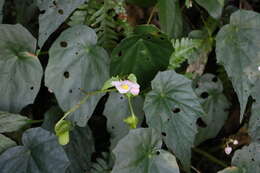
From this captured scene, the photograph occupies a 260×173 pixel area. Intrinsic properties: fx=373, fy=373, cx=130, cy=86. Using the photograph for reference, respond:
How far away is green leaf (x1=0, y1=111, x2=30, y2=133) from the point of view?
53.9 inches

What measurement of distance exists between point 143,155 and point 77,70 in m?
0.39

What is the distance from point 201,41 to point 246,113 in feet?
1.47

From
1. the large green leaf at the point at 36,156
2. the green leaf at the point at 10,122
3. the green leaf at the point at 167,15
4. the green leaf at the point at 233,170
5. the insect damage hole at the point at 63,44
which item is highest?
the green leaf at the point at 167,15

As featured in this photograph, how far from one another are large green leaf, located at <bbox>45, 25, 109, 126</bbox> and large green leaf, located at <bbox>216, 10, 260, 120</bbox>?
0.48 meters

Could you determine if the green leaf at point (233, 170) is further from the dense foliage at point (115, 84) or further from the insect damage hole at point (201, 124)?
the insect damage hole at point (201, 124)

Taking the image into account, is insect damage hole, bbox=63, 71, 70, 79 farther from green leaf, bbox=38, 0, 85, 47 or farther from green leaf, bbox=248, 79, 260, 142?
green leaf, bbox=248, 79, 260, 142

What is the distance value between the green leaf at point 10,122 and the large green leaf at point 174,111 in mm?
485

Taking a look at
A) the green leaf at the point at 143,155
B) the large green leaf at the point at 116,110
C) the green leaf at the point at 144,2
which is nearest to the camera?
the green leaf at the point at 143,155

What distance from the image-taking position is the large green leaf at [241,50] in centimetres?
144

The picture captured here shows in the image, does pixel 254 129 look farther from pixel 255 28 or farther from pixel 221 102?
pixel 255 28

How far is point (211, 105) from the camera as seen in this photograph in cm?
175

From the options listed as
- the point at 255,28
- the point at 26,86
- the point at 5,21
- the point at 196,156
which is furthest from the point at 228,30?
the point at 5,21

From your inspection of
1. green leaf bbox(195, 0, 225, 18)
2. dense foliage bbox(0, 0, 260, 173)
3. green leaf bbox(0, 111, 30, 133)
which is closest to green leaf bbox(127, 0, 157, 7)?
dense foliage bbox(0, 0, 260, 173)

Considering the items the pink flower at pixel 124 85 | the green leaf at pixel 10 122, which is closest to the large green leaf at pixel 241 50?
the pink flower at pixel 124 85
